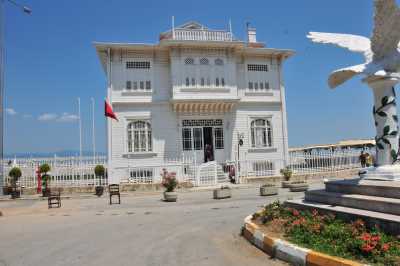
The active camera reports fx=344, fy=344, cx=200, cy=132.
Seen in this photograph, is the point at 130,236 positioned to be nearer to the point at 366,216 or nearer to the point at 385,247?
the point at 366,216

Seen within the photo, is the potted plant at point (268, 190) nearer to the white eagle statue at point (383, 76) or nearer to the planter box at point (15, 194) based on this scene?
the white eagle statue at point (383, 76)

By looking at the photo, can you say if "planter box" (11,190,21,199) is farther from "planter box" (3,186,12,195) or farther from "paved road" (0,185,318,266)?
"paved road" (0,185,318,266)

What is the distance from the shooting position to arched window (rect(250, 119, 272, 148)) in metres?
24.0

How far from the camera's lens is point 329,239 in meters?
5.30

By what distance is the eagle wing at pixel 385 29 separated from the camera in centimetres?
712

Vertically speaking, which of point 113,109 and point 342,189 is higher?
point 113,109

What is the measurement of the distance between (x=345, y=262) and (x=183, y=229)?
4.78m

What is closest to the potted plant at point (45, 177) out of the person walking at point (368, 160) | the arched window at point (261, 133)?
the arched window at point (261, 133)

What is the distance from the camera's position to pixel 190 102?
22281mm

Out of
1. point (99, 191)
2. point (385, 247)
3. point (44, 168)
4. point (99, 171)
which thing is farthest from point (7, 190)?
point (385, 247)

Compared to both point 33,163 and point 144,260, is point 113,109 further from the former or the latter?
point 144,260

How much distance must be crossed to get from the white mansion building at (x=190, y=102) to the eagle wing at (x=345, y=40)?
14.1m

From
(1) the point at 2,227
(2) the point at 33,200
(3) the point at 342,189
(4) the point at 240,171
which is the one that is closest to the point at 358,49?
(3) the point at 342,189

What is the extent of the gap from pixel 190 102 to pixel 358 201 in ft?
54.5
